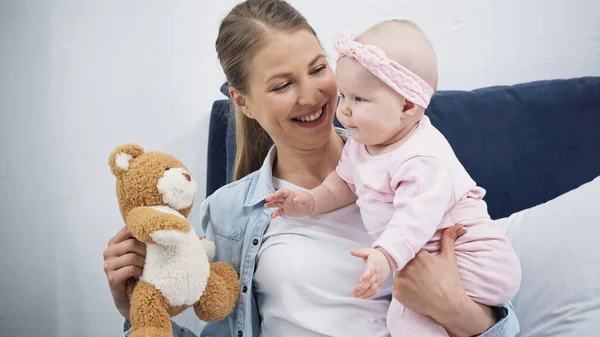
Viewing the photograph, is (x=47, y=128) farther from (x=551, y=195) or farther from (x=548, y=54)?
(x=548, y=54)

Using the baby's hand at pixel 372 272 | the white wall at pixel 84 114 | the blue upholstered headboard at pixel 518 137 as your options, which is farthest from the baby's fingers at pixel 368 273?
the white wall at pixel 84 114

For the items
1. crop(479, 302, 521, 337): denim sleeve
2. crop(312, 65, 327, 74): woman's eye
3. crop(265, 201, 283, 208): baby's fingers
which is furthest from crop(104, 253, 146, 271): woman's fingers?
crop(479, 302, 521, 337): denim sleeve

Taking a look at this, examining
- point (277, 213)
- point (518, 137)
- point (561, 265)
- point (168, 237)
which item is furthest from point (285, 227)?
point (518, 137)

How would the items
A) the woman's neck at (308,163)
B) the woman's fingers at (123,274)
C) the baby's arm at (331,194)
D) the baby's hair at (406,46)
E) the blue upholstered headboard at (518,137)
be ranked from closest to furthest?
the baby's hair at (406,46), the woman's fingers at (123,274), the baby's arm at (331,194), the woman's neck at (308,163), the blue upholstered headboard at (518,137)

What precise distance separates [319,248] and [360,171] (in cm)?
21

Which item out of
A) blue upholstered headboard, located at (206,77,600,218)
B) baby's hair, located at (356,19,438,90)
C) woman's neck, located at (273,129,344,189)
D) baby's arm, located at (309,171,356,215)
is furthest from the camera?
blue upholstered headboard, located at (206,77,600,218)

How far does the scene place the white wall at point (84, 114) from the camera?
5.34 feet

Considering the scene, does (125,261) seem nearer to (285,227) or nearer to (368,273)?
(285,227)

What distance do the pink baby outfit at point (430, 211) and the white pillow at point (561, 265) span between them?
0.20 meters

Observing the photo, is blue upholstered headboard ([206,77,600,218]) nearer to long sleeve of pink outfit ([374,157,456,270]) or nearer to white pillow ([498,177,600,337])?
white pillow ([498,177,600,337])

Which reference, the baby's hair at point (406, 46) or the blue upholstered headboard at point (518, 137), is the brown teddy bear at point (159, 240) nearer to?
the baby's hair at point (406, 46)

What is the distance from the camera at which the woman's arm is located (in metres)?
0.96

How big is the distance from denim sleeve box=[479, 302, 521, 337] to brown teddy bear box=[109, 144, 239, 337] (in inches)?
20.4

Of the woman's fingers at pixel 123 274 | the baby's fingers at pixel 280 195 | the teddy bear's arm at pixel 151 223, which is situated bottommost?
the woman's fingers at pixel 123 274
